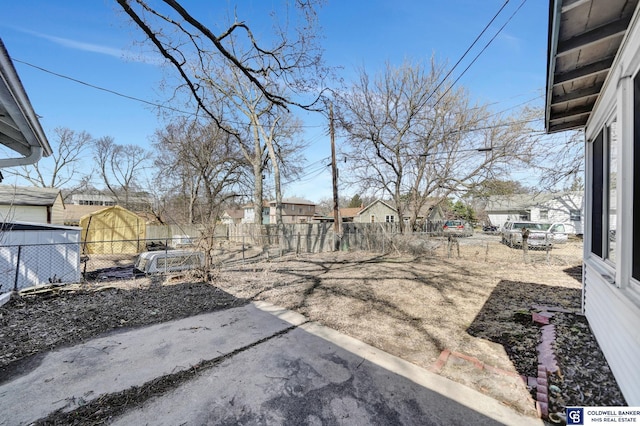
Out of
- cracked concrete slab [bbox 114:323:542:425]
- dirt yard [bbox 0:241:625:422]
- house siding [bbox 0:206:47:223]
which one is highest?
house siding [bbox 0:206:47:223]

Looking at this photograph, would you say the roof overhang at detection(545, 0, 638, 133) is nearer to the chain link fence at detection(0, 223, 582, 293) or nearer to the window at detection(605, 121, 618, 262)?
the window at detection(605, 121, 618, 262)

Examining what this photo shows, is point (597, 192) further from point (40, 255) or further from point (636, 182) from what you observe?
point (40, 255)

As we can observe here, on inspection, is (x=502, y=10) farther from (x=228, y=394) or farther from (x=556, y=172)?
(x=228, y=394)

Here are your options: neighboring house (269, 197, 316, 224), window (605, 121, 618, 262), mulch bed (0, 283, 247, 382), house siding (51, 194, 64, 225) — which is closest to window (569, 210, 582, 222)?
window (605, 121, 618, 262)

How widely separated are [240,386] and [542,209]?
3266 cm

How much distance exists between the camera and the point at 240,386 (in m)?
2.42

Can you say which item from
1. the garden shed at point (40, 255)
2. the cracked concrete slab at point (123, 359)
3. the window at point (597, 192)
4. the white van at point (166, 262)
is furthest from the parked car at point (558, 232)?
the garden shed at point (40, 255)

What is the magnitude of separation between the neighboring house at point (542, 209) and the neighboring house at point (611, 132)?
1486 cm

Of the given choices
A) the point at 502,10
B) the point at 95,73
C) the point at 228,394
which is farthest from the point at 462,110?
the point at 228,394

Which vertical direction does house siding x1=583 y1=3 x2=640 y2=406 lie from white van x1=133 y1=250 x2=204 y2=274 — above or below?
above

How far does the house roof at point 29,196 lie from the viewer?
1171 centimetres

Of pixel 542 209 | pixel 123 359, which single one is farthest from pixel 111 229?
pixel 542 209

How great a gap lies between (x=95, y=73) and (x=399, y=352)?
30.0 ft

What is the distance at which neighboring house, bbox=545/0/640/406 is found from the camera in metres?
1.95
